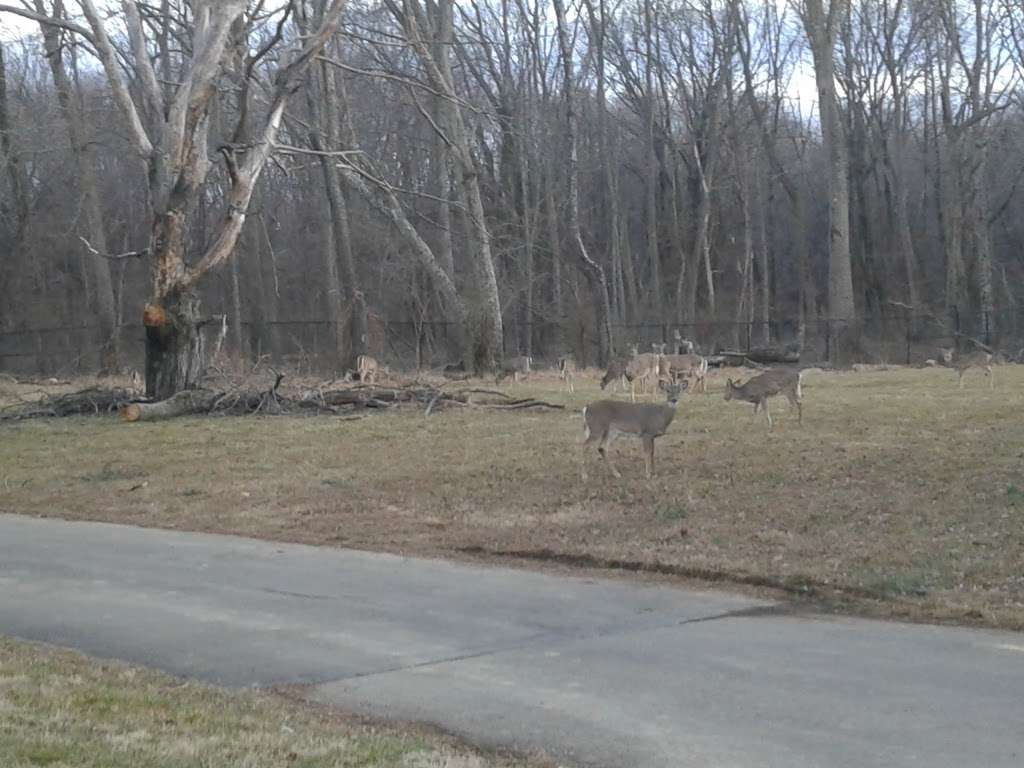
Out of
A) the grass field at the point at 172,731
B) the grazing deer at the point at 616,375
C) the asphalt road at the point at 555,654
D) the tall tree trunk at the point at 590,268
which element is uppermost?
the tall tree trunk at the point at 590,268

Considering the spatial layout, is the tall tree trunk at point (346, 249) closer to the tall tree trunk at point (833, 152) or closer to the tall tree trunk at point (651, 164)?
the tall tree trunk at point (833, 152)

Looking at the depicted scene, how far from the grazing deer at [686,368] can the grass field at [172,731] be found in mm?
19683

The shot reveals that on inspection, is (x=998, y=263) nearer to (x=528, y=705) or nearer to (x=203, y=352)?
(x=203, y=352)

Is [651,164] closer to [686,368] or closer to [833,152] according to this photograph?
[833,152]

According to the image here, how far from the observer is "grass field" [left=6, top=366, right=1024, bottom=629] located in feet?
39.7

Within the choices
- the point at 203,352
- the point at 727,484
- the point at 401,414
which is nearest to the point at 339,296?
the point at 203,352

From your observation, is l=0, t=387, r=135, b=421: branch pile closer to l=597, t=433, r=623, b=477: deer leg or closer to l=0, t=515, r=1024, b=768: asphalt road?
l=597, t=433, r=623, b=477: deer leg

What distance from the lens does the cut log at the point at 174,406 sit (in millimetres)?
24812

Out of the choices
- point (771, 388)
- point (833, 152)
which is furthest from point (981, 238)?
point (771, 388)

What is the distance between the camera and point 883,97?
64.3 meters

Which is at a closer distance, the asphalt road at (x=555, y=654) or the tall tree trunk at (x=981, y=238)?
the asphalt road at (x=555, y=654)

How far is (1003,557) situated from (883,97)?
55.9m

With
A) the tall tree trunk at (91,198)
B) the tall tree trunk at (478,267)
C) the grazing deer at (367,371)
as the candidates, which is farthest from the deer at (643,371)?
the tall tree trunk at (91,198)

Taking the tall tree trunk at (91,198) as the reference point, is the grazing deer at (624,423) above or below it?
below
